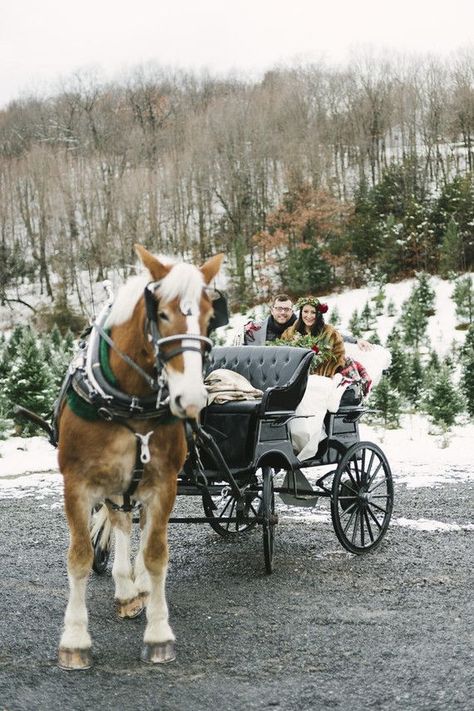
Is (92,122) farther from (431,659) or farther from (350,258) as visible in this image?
(431,659)

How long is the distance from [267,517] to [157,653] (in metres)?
1.32

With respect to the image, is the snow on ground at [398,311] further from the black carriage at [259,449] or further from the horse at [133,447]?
the horse at [133,447]

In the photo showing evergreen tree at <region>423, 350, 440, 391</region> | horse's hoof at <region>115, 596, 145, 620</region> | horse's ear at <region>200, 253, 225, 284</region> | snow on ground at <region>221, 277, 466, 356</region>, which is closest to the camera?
horse's ear at <region>200, 253, 225, 284</region>

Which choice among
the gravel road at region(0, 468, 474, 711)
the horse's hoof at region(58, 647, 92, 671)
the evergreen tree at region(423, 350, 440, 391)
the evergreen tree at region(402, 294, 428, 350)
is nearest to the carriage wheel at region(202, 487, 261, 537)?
the gravel road at region(0, 468, 474, 711)

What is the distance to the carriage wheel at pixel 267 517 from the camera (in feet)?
15.4

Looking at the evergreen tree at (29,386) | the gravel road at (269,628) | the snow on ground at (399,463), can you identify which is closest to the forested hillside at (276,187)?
the snow on ground at (399,463)

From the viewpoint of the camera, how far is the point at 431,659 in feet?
11.5

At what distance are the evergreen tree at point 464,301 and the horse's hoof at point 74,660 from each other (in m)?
19.8

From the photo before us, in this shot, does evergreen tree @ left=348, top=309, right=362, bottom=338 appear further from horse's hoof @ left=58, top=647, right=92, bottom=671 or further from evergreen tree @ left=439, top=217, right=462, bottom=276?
horse's hoof @ left=58, top=647, right=92, bottom=671

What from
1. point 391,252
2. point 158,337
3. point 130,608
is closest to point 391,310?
point 391,252

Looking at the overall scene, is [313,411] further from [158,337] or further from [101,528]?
[158,337]

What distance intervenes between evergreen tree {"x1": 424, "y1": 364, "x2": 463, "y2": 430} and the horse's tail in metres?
10.1

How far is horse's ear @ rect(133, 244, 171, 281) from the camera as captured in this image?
3.31 m

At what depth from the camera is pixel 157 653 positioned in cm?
356
